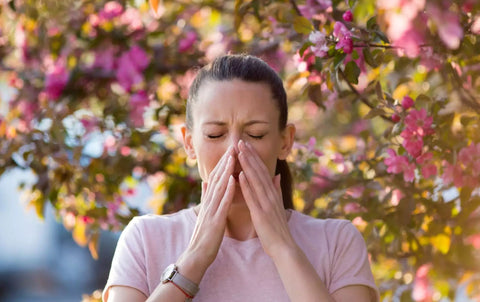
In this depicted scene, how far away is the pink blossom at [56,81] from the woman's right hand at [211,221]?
7.06ft

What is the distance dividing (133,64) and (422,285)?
72.7 inches

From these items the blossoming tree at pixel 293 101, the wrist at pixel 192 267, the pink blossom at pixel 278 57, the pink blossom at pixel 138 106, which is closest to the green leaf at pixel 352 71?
the blossoming tree at pixel 293 101

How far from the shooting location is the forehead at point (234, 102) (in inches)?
79.0

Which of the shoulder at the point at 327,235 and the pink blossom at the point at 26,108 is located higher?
the pink blossom at the point at 26,108

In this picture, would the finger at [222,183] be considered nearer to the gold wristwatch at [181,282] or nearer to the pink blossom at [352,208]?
the gold wristwatch at [181,282]

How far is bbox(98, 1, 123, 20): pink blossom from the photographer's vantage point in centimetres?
386

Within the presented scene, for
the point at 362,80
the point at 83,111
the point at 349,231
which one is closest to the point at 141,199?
the point at 83,111

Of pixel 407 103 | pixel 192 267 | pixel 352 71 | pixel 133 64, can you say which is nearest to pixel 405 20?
pixel 192 267

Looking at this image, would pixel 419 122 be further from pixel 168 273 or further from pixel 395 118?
pixel 168 273

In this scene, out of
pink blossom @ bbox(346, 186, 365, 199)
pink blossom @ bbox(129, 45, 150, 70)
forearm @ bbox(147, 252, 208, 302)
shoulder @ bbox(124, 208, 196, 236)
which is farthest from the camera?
pink blossom @ bbox(129, 45, 150, 70)

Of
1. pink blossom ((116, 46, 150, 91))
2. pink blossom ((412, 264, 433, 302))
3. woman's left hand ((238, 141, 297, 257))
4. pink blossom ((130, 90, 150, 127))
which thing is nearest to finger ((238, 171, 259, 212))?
woman's left hand ((238, 141, 297, 257))

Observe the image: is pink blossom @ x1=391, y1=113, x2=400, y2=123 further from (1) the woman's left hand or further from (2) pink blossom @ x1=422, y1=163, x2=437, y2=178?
(1) the woman's left hand

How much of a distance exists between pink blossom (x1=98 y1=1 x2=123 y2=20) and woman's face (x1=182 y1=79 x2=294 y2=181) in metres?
1.92

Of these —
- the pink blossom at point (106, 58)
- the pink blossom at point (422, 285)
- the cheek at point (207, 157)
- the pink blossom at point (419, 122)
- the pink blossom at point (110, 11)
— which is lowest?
the pink blossom at point (422, 285)
